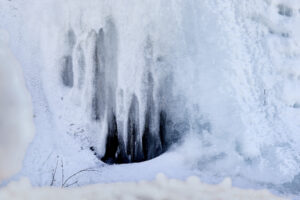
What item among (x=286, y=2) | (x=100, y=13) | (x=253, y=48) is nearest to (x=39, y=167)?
(x=100, y=13)

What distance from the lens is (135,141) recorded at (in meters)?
2.12

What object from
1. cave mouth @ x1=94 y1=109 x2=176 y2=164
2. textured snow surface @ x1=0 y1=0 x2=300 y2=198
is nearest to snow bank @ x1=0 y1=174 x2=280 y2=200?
textured snow surface @ x1=0 y1=0 x2=300 y2=198

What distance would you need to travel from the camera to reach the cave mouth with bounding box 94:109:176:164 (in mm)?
2080

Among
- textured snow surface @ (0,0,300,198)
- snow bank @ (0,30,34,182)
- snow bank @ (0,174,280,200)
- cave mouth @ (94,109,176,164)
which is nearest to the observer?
snow bank @ (0,174,280,200)

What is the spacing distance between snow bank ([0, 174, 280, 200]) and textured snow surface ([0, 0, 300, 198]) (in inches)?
4.9

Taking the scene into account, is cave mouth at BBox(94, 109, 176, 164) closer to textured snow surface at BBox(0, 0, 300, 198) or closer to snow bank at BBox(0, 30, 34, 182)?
textured snow surface at BBox(0, 0, 300, 198)

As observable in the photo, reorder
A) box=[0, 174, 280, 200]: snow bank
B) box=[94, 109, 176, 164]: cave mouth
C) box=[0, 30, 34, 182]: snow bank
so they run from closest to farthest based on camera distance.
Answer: box=[0, 174, 280, 200]: snow bank → box=[0, 30, 34, 182]: snow bank → box=[94, 109, 176, 164]: cave mouth

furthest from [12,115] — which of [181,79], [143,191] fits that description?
[181,79]

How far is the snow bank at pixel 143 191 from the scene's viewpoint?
56.4 inches

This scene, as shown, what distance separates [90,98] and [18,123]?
0.38 metres

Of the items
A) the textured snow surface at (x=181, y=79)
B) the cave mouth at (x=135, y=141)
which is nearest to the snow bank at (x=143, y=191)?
the textured snow surface at (x=181, y=79)

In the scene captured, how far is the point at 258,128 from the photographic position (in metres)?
1.85

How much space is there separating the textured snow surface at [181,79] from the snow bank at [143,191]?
12cm

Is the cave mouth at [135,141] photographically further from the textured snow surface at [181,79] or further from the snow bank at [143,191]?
the snow bank at [143,191]
